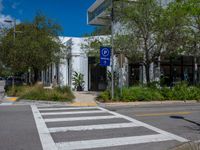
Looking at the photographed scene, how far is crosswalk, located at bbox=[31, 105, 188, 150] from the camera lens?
7430 millimetres

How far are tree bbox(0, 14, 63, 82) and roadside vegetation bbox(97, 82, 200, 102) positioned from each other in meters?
8.16

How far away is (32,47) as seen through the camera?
75.8 ft

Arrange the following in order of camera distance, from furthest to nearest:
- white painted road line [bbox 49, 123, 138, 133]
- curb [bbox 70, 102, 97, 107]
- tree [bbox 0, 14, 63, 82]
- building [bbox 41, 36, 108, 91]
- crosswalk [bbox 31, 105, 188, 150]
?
building [bbox 41, 36, 108, 91] < tree [bbox 0, 14, 63, 82] < curb [bbox 70, 102, 97, 107] < white painted road line [bbox 49, 123, 138, 133] < crosswalk [bbox 31, 105, 188, 150]

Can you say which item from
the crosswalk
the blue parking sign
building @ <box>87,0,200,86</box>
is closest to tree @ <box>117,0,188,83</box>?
the blue parking sign

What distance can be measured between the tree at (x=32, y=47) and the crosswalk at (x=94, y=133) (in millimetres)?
12732

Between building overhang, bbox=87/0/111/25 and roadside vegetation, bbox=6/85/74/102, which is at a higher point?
building overhang, bbox=87/0/111/25

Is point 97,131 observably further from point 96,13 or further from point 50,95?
point 96,13

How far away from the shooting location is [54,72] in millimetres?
34031

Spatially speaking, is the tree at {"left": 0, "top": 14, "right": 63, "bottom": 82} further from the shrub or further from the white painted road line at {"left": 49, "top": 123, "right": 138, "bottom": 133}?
the white painted road line at {"left": 49, "top": 123, "right": 138, "bottom": 133}

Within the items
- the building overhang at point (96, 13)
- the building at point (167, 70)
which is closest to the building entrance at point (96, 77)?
the building at point (167, 70)

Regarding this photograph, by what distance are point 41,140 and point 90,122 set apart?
313cm

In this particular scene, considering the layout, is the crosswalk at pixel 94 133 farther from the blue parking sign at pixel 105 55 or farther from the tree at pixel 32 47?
the tree at pixel 32 47

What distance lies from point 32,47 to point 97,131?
1574cm

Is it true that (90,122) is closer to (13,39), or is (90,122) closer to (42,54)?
(42,54)
